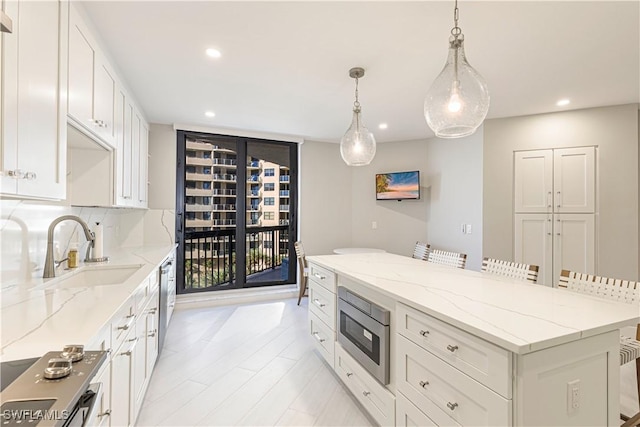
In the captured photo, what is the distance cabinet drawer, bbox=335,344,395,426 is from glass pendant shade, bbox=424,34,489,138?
1.55 metres

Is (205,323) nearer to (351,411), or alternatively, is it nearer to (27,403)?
(351,411)

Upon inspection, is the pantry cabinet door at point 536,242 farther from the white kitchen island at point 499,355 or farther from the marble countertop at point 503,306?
the white kitchen island at point 499,355

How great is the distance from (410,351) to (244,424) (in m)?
1.18

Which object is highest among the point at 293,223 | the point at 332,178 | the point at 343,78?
the point at 343,78

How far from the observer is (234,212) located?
4453mm

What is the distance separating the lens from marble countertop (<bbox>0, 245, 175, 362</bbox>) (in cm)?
94

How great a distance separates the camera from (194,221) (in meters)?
4.25

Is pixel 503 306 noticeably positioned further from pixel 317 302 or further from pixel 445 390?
pixel 317 302

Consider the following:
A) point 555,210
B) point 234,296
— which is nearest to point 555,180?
point 555,210

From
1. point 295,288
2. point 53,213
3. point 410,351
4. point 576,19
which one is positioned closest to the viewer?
point 410,351

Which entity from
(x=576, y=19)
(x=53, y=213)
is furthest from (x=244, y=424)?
(x=576, y=19)

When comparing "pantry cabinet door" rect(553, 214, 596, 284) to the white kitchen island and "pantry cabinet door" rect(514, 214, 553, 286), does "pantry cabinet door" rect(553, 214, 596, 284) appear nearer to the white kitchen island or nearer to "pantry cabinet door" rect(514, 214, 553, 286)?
"pantry cabinet door" rect(514, 214, 553, 286)

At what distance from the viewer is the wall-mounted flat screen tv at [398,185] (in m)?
4.63

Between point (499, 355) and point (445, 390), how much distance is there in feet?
1.17
